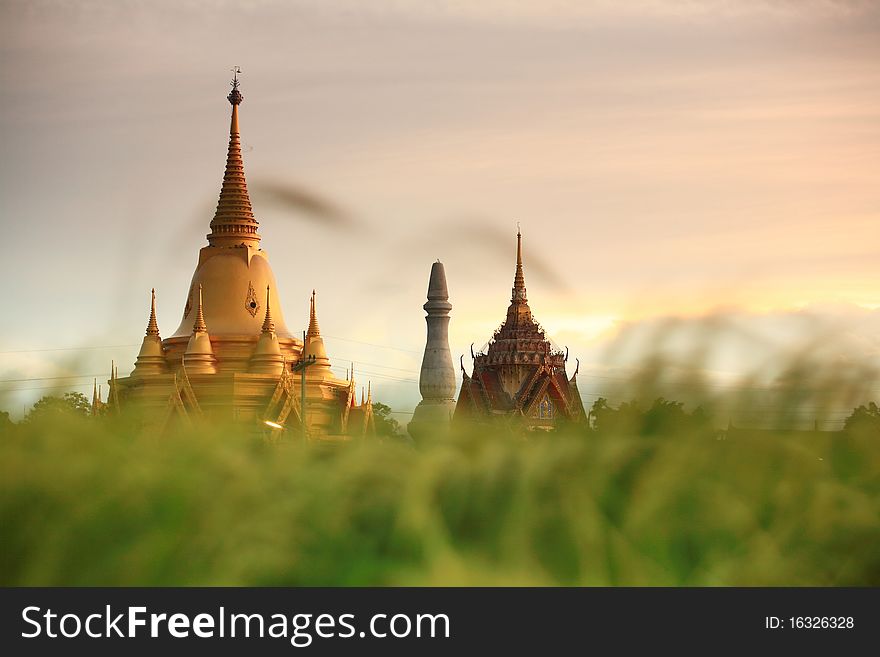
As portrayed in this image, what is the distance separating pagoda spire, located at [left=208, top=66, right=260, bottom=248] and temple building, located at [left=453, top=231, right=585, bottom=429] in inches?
460

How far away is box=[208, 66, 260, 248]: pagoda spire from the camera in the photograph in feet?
155

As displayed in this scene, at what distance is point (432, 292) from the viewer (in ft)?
155

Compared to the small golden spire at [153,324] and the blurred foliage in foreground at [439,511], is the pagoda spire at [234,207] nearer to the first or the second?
the small golden spire at [153,324]

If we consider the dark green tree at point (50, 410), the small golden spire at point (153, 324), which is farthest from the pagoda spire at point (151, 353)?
the dark green tree at point (50, 410)

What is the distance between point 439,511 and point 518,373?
160 feet

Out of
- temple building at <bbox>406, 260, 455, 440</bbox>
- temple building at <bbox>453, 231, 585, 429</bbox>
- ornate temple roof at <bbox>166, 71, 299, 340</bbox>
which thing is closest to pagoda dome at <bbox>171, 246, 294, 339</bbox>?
ornate temple roof at <bbox>166, 71, 299, 340</bbox>

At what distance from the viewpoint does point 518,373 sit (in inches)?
2307

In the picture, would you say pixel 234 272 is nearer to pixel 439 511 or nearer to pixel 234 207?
pixel 234 207

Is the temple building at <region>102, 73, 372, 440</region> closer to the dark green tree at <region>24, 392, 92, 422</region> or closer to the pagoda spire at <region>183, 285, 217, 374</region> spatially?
the pagoda spire at <region>183, 285, 217, 374</region>

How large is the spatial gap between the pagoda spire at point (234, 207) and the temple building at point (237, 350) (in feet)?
0.10

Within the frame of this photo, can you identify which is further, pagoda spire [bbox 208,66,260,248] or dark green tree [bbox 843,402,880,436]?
pagoda spire [bbox 208,66,260,248]

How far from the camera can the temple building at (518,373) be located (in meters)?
56.1

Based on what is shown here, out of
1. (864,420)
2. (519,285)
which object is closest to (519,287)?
(519,285)
